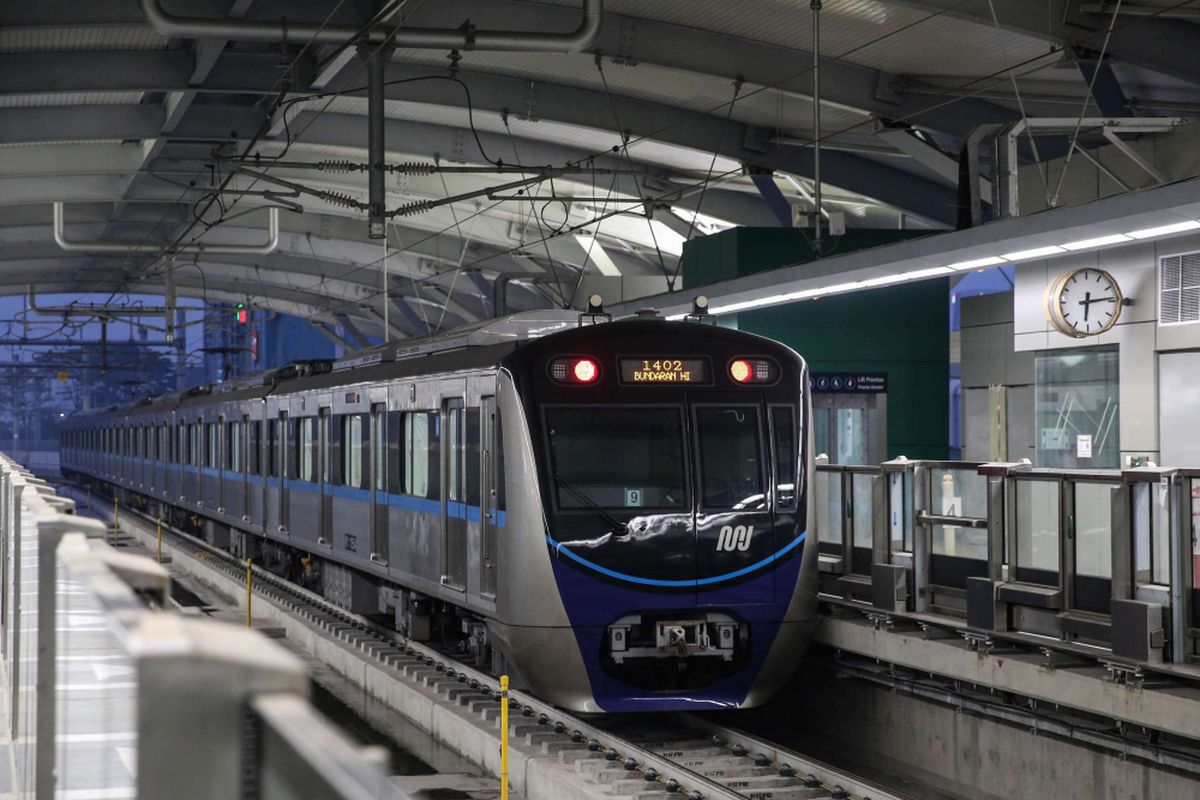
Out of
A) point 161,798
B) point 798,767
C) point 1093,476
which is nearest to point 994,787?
point 798,767

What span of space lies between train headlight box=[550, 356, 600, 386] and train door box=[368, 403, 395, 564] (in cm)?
418

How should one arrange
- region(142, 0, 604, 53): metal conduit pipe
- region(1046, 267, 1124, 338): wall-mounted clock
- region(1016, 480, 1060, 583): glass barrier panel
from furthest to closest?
region(1046, 267, 1124, 338): wall-mounted clock < region(142, 0, 604, 53): metal conduit pipe < region(1016, 480, 1060, 583): glass barrier panel

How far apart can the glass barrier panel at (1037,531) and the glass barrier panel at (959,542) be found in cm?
45

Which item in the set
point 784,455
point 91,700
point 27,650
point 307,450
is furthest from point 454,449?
point 91,700

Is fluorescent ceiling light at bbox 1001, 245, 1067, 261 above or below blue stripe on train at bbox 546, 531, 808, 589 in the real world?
above

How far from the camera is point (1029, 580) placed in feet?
34.1

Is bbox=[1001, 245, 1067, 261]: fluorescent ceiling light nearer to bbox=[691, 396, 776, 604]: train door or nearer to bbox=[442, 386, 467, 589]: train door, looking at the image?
bbox=[691, 396, 776, 604]: train door

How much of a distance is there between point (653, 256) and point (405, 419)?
2019 cm

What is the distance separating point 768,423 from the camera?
11266mm

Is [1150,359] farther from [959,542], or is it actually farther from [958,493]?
[959,542]

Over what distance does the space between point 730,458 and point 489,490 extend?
1.81 meters

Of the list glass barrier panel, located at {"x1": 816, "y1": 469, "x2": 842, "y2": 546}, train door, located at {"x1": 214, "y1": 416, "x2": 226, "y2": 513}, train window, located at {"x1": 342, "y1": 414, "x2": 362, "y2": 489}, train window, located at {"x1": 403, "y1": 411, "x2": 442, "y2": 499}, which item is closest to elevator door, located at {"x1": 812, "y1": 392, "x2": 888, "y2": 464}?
train window, located at {"x1": 342, "y1": 414, "x2": 362, "y2": 489}

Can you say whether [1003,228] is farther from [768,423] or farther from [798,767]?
[798,767]

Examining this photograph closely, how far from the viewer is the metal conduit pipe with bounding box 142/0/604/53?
13211 millimetres
